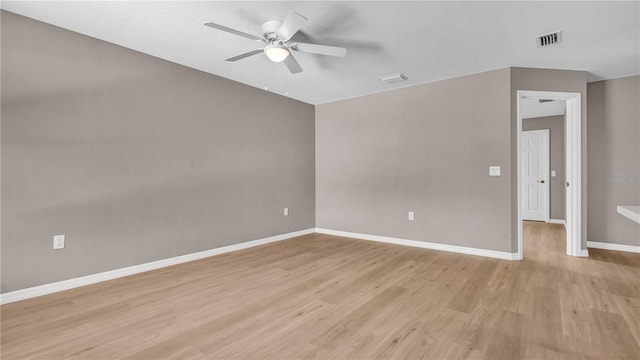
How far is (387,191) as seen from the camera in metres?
4.84

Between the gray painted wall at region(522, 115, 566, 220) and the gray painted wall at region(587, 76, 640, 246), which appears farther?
the gray painted wall at region(522, 115, 566, 220)

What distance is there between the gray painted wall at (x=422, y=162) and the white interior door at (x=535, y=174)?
3.87 meters

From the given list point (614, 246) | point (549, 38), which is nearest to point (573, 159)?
point (614, 246)

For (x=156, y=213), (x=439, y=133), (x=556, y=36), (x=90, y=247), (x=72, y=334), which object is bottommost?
(x=72, y=334)

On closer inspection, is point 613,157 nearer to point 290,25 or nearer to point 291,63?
point 291,63

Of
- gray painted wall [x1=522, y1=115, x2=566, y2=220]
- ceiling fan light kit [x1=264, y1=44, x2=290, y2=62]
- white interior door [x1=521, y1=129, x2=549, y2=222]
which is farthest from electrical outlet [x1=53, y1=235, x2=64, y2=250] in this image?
gray painted wall [x1=522, y1=115, x2=566, y2=220]

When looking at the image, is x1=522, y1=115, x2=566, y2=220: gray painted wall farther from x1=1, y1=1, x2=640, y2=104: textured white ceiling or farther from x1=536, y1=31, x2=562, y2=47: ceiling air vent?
x1=536, y1=31, x2=562, y2=47: ceiling air vent

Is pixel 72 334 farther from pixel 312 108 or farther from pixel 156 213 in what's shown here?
pixel 312 108

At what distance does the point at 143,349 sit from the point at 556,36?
433 centimetres

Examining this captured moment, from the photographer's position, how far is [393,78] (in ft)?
13.6

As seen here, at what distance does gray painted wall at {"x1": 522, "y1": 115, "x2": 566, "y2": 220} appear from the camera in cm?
639

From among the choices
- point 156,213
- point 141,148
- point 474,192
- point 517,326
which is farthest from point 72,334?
point 474,192

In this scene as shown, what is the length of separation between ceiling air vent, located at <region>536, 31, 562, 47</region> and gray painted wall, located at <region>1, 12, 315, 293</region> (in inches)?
142

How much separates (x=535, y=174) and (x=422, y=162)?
4.10m
